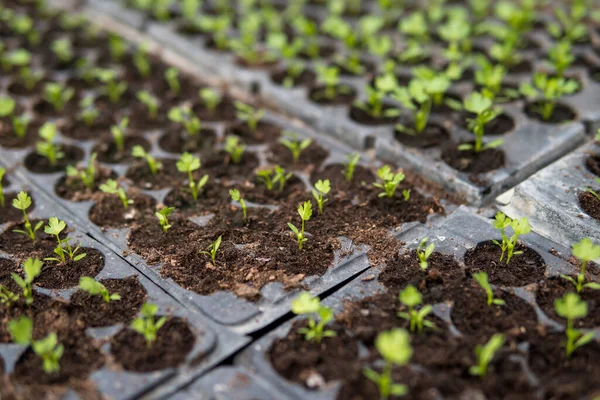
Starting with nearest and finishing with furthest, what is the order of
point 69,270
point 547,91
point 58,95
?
point 69,270
point 547,91
point 58,95

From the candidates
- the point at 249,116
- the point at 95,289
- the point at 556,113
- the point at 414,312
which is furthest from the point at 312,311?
the point at 556,113

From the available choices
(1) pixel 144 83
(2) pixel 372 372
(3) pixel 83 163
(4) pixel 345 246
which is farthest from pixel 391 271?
(1) pixel 144 83

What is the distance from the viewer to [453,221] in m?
2.60

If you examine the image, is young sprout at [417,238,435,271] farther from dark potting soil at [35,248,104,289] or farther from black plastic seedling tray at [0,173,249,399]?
dark potting soil at [35,248,104,289]

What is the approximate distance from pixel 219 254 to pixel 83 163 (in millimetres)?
1105

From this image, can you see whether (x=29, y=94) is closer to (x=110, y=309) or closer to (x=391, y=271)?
(x=110, y=309)

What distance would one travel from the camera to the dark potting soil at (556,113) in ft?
10.6

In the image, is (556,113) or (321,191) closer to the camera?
(321,191)

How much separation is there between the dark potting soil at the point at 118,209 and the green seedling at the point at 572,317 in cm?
175

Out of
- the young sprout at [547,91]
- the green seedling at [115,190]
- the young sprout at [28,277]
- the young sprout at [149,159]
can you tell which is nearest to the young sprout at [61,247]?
the young sprout at [28,277]

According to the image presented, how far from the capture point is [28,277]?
213 cm

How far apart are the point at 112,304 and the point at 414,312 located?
1090 millimetres

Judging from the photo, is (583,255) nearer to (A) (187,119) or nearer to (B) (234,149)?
(B) (234,149)

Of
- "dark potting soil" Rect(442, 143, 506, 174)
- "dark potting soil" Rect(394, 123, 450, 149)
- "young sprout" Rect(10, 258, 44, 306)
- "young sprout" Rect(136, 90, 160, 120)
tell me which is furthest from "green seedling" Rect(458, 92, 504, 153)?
"young sprout" Rect(10, 258, 44, 306)
